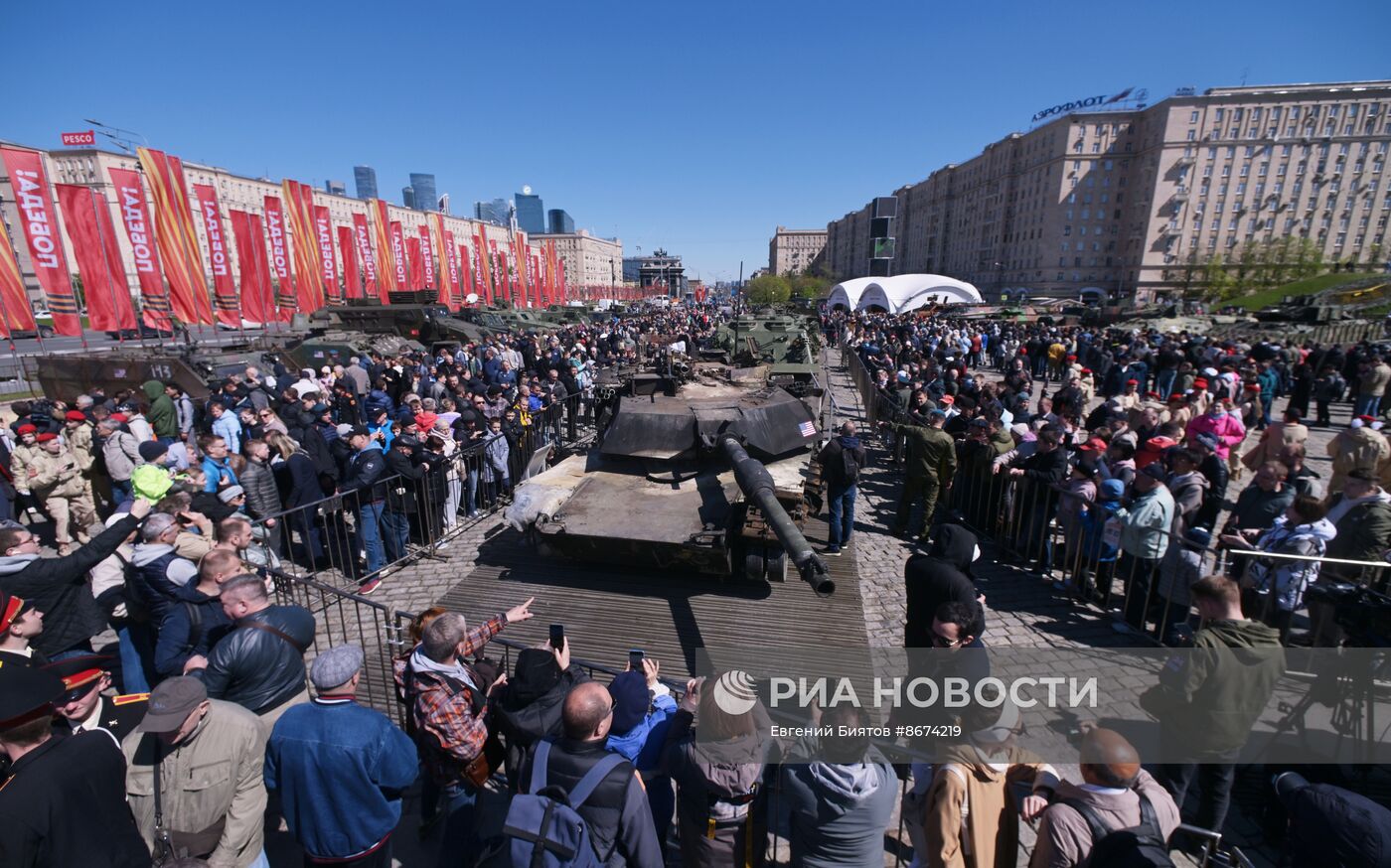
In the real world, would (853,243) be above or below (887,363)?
above

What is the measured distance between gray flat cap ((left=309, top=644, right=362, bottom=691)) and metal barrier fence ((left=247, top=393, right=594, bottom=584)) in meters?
3.79

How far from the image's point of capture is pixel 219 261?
22.8 m

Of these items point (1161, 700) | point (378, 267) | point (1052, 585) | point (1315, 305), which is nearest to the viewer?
point (1161, 700)

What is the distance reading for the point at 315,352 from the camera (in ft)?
61.4

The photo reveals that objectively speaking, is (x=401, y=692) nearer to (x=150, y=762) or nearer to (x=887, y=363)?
(x=150, y=762)

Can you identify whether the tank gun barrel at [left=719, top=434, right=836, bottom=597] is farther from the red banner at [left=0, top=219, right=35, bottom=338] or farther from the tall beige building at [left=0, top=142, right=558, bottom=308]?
the tall beige building at [left=0, top=142, right=558, bottom=308]

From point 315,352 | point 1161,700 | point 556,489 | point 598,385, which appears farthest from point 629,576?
point 315,352

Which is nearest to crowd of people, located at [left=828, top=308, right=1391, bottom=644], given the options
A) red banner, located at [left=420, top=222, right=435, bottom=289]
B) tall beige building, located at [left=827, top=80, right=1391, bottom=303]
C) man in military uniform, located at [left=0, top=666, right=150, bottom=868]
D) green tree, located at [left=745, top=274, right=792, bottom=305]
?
man in military uniform, located at [left=0, top=666, right=150, bottom=868]

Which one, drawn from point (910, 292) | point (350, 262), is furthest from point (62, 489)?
point (910, 292)

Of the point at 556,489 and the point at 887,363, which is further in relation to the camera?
the point at 887,363

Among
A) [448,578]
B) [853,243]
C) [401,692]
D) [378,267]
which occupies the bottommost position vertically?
[448,578]

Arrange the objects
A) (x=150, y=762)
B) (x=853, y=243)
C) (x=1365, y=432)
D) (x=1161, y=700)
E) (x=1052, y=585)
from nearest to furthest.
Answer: (x=150, y=762) < (x=1161, y=700) < (x=1365, y=432) < (x=1052, y=585) < (x=853, y=243)

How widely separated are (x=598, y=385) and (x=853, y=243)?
444ft

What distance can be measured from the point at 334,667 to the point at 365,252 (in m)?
33.1
